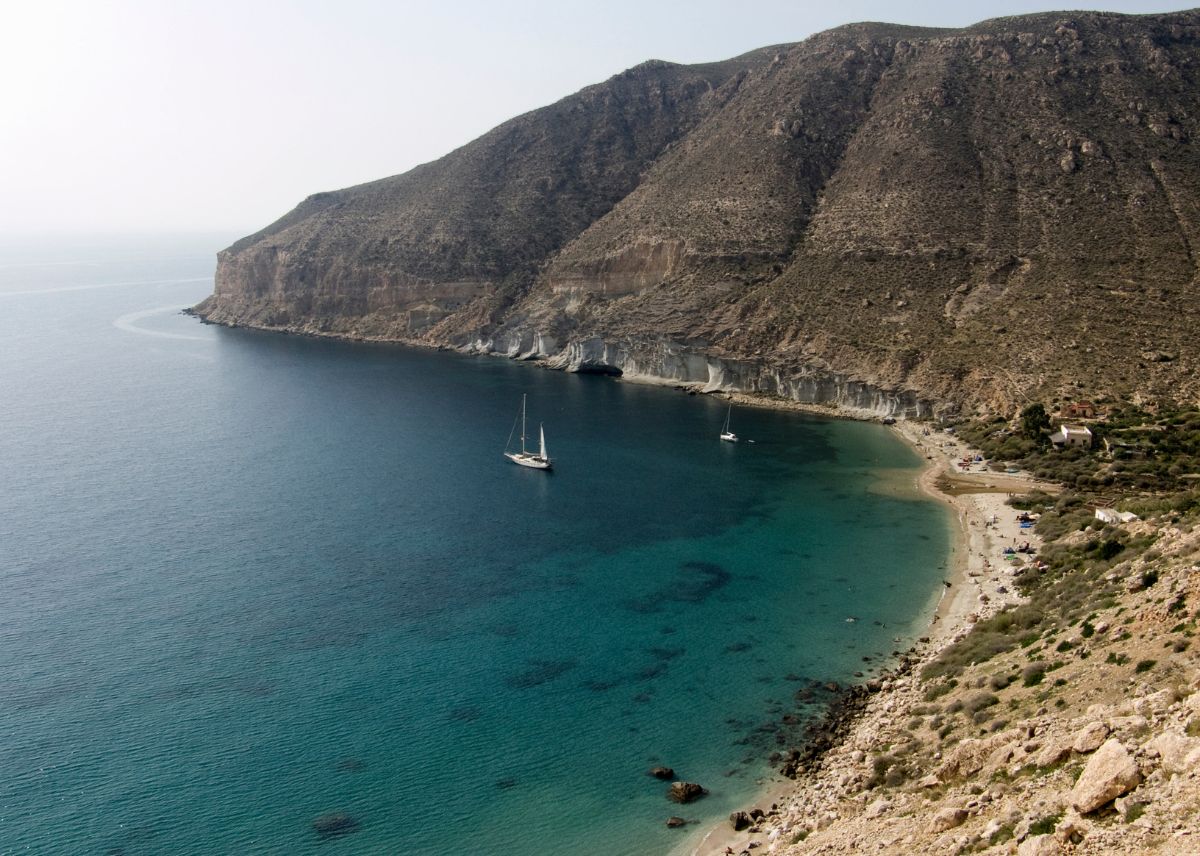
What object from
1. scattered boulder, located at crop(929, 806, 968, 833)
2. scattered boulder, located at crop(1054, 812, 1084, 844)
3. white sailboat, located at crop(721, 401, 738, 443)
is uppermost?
white sailboat, located at crop(721, 401, 738, 443)

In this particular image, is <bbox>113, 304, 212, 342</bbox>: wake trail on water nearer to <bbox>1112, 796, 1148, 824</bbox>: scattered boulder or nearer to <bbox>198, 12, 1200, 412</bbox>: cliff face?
<bbox>198, 12, 1200, 412</bbox>: cliff face

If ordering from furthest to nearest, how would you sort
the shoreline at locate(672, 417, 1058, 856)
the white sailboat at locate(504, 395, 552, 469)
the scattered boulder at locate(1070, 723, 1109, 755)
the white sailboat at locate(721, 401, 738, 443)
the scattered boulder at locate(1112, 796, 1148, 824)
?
the white sailboat at locate(721, 401, 738, 443) → the white sailboat at locate(504, 395, 552, 469) → the shoreline at locate(672, 417, 1058, 856) → the scattered boulder at locate(1070, 723, 1109, 755) → the scattered boulder at locate(1112, 796, 1148, 824)

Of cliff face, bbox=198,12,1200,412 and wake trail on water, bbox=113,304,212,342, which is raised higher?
cliff face, bbox=198,12,1200,412

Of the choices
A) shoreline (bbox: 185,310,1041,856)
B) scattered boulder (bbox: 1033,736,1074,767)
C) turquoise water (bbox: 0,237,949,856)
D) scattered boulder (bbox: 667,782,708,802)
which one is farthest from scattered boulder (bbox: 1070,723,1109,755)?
scattered boulder (bbox: 667,782,708,802)

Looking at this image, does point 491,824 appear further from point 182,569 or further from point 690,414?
point 690,414

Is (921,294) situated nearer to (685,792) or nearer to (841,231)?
(841,231)

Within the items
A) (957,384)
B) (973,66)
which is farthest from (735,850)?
(973,66)

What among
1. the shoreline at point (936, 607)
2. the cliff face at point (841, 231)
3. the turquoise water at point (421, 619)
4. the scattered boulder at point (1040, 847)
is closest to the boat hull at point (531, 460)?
the turquoise water at point (421, 619)
